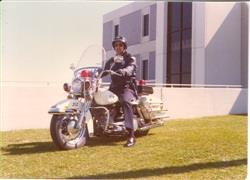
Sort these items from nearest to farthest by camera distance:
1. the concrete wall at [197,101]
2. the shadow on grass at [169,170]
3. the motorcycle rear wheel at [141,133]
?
the shadow on grass at [169,170] < the motorcycle rear wheel at [141,133] < the concrete wall at [197,101]

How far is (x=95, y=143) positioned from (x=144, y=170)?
767 mm

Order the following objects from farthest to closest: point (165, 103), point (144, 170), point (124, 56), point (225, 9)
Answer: point (165, 103), point (124, 56), point (225, 9), point (144, 170)

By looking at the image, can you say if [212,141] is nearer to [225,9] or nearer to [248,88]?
[248,88]

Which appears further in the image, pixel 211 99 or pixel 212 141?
pixel 211 99

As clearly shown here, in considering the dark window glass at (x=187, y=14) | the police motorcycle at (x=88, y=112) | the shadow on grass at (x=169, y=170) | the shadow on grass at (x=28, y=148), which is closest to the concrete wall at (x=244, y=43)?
the dark window glass at (x=187, y=14)

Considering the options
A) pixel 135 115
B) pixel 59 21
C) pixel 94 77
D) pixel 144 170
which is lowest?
pixel 144 170

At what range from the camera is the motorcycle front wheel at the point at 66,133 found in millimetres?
5238

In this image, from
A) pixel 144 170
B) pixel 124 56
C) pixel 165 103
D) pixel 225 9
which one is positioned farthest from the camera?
pixel 165 103

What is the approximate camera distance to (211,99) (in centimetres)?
594

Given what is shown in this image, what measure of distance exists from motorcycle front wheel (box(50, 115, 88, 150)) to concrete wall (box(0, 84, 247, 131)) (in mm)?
213

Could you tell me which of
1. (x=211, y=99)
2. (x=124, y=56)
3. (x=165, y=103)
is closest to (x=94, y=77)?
(x=124, y=56)

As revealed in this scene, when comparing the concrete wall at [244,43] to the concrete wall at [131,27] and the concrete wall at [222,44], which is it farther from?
the concrete wall at [131,27]

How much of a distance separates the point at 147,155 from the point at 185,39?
1734 mm

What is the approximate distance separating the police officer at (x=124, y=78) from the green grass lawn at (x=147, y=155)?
0.30 m
